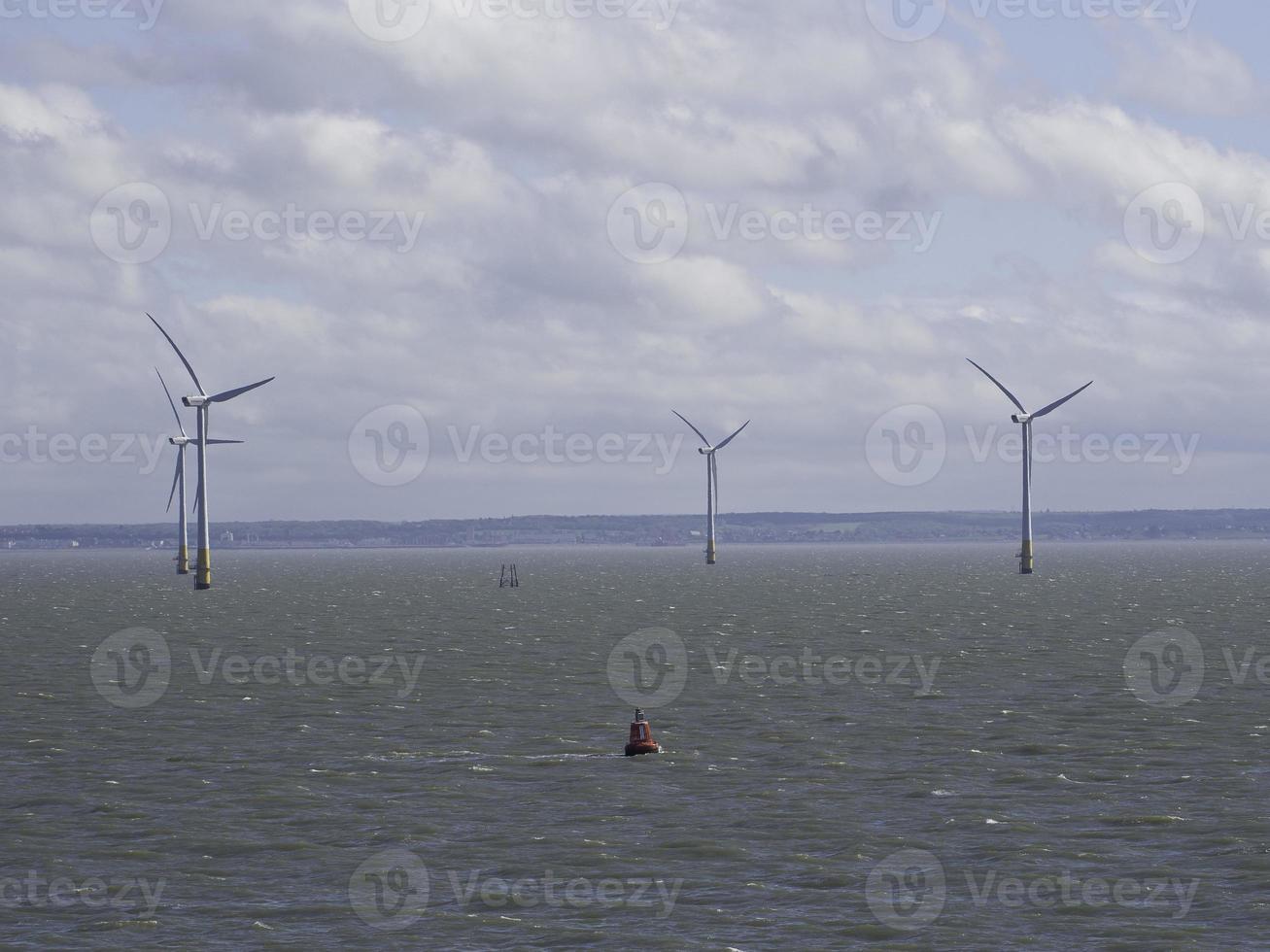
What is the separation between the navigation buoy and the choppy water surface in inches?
20.1

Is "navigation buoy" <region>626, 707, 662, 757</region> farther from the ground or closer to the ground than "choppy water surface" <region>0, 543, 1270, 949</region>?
farther from the ground

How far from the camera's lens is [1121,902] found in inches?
1238

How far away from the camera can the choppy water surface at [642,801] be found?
30.8m

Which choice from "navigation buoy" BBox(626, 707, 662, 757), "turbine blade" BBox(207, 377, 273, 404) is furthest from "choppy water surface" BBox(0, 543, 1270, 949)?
"turbine blade" BBox(207, 377, 273, 404)

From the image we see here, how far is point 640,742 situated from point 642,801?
7506mm

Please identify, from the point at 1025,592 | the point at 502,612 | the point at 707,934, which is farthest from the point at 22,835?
the point at 1025,592

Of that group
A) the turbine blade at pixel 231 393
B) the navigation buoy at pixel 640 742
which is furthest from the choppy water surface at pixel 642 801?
the turbine blade at pixel 231 393

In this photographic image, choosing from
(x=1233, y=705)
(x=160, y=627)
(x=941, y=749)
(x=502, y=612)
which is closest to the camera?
(x=941, y=749)

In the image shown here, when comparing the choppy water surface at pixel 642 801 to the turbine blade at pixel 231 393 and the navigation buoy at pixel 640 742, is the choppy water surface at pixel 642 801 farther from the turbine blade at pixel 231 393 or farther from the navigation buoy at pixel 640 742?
the turbine blade at pixel 231 393

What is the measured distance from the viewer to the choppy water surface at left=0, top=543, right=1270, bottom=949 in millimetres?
30750

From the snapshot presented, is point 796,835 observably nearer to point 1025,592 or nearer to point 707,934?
point 707,934

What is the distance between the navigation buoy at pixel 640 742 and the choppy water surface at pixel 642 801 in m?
0.51

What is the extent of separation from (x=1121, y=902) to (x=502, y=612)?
11395 cm

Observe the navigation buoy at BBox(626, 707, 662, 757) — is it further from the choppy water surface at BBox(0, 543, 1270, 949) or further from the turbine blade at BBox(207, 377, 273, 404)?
the turbine blade at BBox(207, 377, 273, 404)
